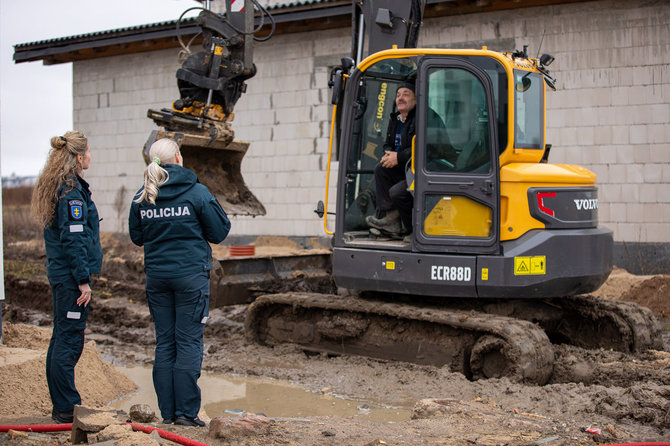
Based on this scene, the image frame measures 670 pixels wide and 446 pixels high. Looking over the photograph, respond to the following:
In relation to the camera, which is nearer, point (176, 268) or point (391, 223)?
point (176, 268)

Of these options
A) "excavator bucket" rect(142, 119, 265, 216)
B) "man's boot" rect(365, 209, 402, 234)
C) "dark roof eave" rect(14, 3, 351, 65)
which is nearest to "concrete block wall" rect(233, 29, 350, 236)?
"dark roof eave" rect(14, 3, 351, 65)

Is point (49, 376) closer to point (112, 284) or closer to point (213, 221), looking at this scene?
point (213, 221)

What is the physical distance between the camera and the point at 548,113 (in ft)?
35.3

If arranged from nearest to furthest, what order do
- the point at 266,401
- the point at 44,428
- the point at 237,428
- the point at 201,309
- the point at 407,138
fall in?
the point at 237,428, the point at 44,428, the point at 201,309, the point at 266,401, the point at 407,138

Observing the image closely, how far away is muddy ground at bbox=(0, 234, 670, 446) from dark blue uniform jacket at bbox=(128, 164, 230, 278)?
97 cm

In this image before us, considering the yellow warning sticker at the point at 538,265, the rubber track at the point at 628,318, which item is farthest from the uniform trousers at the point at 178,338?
the rubber track at the point at 628,318

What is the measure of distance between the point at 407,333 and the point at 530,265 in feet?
4.27

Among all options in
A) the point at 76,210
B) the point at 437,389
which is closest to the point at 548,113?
the point at 437,389

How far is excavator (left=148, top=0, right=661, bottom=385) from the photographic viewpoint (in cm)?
580

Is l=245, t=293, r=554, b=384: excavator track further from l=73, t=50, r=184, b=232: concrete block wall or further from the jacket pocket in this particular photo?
l=73, t=50, r=184, b=232: concrete block wall

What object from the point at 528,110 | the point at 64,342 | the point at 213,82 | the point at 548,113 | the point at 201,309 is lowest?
the point at 64,342

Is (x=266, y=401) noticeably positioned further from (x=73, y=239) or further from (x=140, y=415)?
(x=73, y=239)

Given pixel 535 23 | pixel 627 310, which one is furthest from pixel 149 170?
pixel 535 23

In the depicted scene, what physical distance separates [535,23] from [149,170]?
27.1 ft
